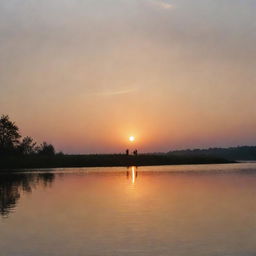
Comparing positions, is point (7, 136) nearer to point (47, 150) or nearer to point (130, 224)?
point (47, 150)

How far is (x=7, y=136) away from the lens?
395 feet

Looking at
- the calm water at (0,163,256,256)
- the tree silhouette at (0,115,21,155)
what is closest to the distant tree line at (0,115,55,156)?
the tree silhouette at (0,115,21,155)

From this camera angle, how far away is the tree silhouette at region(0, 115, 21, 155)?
116556mm

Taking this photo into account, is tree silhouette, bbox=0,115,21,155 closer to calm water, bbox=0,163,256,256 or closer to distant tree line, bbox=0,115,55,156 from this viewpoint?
distant tree line, bbox=0,115,55,156

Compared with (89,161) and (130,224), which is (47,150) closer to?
(89,161)

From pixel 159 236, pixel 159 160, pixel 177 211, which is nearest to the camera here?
pixel 159 236

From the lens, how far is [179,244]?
17984 millimetres

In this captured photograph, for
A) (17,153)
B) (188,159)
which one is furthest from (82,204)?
(188,159)

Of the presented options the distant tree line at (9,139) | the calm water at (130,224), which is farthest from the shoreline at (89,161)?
the calm water at (130,224)

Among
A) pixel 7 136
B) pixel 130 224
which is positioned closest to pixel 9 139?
pixel 7 136

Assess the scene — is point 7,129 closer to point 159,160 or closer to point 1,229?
point 159,160

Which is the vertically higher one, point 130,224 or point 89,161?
point 89,161

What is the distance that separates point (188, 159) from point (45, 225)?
11419 cm

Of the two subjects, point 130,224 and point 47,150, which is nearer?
point 130,224
